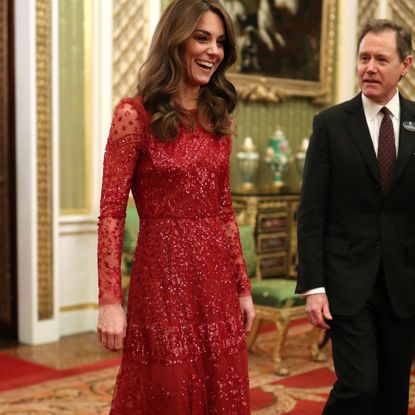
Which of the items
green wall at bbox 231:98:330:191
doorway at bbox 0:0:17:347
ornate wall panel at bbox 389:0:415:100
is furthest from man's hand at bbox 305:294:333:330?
ornate wall panel at bbox 389:0:415:100

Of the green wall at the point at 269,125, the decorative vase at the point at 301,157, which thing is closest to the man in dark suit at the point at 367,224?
the green wall at the point at 269,125

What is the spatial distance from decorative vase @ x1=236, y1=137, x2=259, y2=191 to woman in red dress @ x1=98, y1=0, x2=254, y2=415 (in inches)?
184

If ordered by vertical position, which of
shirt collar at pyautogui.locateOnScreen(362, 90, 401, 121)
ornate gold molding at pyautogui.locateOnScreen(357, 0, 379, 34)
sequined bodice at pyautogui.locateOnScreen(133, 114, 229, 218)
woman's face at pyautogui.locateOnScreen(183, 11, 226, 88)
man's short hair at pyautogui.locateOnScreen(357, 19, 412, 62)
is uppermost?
ornate gold molding at pyautogui.locateOnScreen(357, 0, 379, 34)

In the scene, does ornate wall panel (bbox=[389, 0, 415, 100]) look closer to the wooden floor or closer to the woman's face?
the wooden floor

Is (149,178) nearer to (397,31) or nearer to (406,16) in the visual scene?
(397,31)

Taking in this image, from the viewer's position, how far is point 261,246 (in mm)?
6898

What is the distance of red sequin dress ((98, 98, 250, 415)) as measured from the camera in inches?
84.4

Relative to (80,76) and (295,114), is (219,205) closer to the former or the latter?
(80,76)

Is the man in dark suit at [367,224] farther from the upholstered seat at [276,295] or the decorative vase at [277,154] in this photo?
the decorative vase at [277,154]

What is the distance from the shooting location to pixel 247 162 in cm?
698

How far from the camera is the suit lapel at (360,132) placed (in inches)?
103

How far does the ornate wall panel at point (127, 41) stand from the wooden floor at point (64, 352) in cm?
185

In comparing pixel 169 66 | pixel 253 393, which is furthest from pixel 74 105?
pixel 169 66

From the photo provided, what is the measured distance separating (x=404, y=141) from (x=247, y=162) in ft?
14.2
